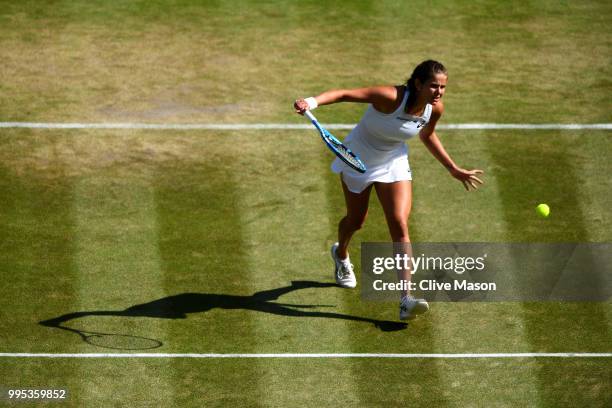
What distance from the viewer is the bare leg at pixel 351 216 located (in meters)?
12.2

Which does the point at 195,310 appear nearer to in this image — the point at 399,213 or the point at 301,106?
the point at 399,213

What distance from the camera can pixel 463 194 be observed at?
14258mm

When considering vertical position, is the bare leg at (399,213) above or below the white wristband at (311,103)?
below

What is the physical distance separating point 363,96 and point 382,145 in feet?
2.27

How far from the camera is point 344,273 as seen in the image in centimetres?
1258

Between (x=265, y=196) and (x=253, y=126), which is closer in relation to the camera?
(x=265, y=196)

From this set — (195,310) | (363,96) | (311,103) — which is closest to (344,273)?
(195,310)

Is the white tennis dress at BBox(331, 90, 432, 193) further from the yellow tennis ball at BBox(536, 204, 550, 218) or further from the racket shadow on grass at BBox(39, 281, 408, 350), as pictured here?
the yellow tennis ball at BBox(536, 204, 550, 218)

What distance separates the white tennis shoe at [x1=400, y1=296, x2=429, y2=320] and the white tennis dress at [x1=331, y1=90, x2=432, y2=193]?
114cm

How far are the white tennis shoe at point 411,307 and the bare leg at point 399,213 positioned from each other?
0.10 metres

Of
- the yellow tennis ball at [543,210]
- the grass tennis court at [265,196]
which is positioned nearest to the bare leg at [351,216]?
the grass tennis court at [265,196]

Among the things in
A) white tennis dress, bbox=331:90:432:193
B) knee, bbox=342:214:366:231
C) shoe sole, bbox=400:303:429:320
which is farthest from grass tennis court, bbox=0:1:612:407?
white tennis dress, bbox=331:90:432:193

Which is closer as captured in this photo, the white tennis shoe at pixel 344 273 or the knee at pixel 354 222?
the knee at pixel 354 222

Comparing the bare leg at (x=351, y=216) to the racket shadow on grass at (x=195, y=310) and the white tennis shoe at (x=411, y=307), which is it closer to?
the racket shadow on grass at (x=195, y=310)
